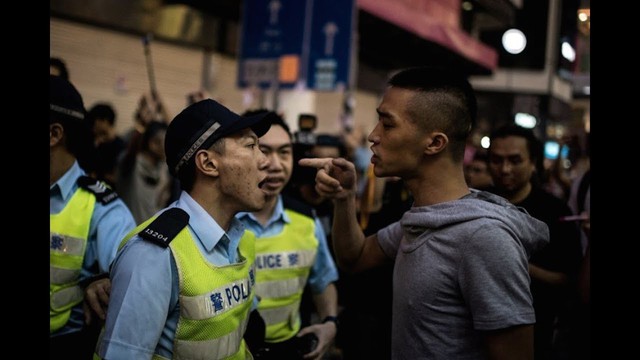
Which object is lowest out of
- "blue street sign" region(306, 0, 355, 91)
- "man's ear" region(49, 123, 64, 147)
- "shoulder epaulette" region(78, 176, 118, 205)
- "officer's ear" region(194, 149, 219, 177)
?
"shoulder epaulette" region(78, 176, 118, 205)

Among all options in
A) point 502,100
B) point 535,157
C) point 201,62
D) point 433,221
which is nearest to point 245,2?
point 201,62

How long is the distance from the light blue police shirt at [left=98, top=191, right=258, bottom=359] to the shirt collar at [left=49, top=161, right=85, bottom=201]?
0.78m

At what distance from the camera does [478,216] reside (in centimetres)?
199

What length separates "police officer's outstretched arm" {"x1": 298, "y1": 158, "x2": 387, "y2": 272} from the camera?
2.54 meters

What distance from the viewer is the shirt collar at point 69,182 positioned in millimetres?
2641

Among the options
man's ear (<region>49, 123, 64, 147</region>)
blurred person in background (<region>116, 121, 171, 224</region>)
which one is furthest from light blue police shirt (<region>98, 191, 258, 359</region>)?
blurred person in background (<region>116, 121, 171, 224</region>)

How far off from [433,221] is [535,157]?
2.36 m

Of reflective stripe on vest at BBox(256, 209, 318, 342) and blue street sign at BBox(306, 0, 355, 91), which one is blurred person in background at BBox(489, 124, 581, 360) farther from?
blue street sign at BBox(306, 0, 355, 91)

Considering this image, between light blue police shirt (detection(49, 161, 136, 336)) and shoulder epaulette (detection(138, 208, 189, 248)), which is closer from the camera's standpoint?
shoulder epaulette (detection(138, 208, 189, 248))

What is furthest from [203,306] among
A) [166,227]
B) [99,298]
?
[99,298]

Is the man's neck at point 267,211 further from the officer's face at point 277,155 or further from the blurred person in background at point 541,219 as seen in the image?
the blurred person in background at point 541,219

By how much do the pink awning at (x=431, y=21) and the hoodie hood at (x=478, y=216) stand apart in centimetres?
939

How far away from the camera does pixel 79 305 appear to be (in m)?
2.70

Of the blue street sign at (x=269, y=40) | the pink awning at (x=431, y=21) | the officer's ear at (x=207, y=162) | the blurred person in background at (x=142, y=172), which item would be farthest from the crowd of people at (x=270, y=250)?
the pink awning at (x=431, y=21)
